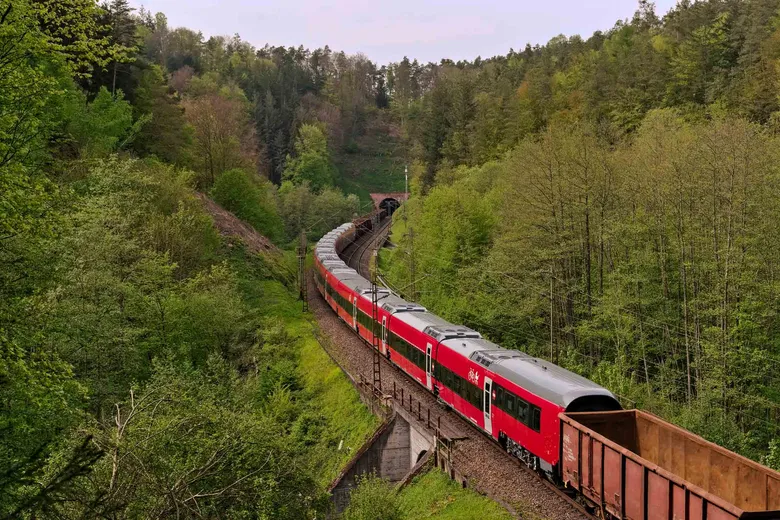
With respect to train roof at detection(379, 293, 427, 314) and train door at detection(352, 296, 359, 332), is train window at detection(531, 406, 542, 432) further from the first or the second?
train door at detection(352, 296, 359, 332)

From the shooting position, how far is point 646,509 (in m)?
12.8

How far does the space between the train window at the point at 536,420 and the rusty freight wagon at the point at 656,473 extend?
1.11m

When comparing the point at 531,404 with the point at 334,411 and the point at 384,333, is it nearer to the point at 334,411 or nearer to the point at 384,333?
the point at 334,411

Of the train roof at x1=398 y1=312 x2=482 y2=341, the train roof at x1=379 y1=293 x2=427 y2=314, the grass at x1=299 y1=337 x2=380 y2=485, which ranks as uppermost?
the train roof at x1=398 y1=312 x2=482 y2=341

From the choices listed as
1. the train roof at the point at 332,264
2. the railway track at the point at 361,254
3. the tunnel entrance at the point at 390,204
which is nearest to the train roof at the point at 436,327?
the train roof at the point at 332,264

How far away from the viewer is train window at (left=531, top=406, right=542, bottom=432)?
55.7 feet

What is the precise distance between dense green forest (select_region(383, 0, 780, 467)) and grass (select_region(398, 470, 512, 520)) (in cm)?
783

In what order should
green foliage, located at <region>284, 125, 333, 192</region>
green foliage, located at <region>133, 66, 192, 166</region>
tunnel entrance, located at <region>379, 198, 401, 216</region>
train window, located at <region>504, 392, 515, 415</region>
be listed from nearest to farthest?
train window, located at <region>504, 392, 515, 415</region> → green foliage, located at <region>133, 66, 192, 166</region> → green foliage, located at <region>284, 125, 333, 192</region> → tunnel entrance, located at <region>379, 198, 401, 216</region>

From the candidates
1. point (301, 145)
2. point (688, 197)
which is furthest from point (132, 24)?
point (301, 145)

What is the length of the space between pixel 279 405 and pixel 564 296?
1392 centimetres

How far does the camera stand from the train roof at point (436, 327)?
24.1 metres

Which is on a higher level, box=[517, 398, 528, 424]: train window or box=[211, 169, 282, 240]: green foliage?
box=[211, 169, 282, 240]: green foliage

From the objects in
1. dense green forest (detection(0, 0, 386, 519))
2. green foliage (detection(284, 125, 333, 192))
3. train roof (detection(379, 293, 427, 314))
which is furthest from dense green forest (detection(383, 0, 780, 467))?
green foliage (detection(284, 125, 333, 192))

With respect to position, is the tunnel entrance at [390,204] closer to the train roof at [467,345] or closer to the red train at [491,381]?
the red train at [491,381]
